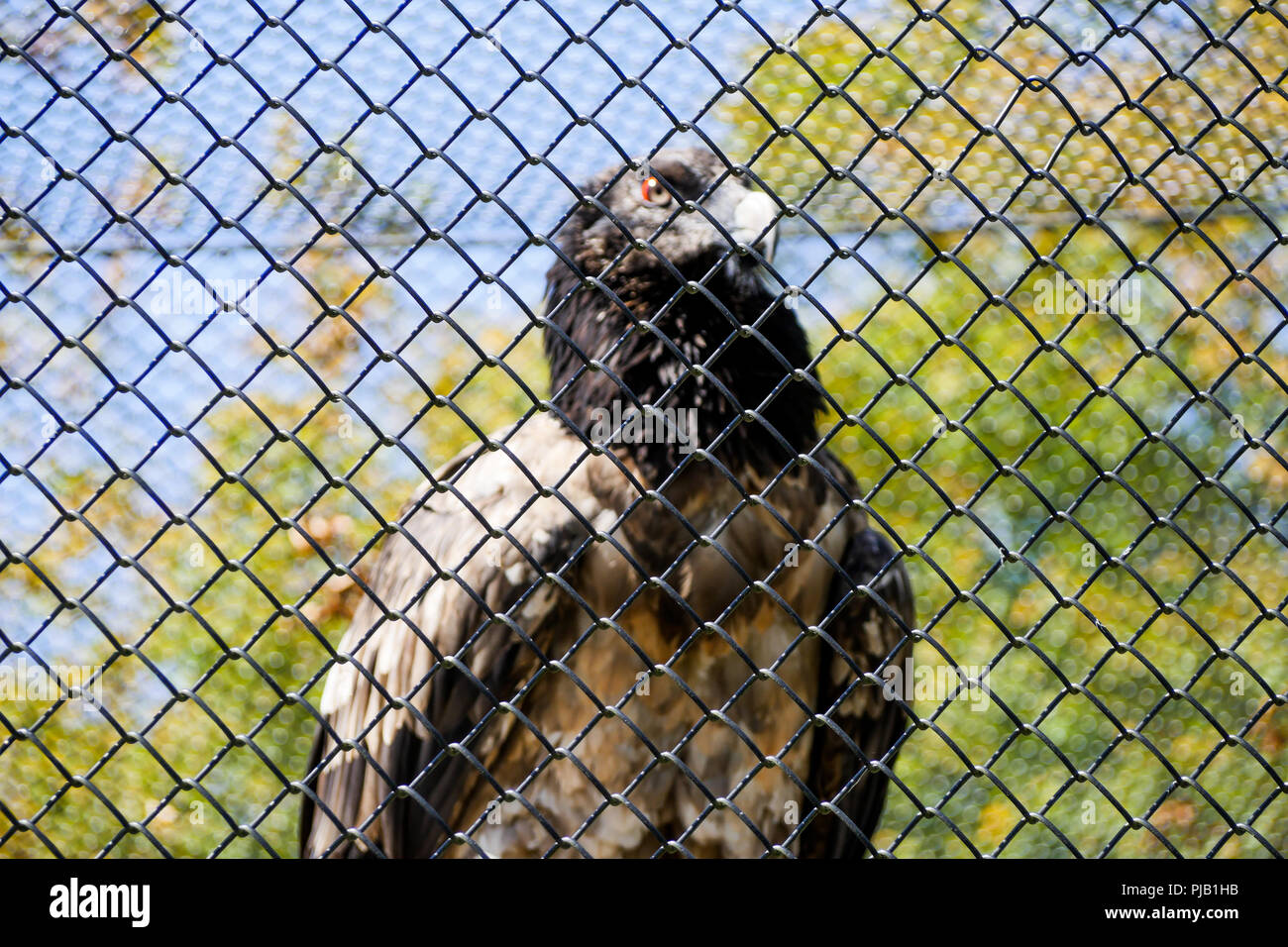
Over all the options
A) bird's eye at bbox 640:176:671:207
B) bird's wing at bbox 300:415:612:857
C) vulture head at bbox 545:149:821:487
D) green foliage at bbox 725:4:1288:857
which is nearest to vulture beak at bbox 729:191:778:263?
vulture head at bbox 545:149:821:487

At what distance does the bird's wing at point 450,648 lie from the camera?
7.79ft

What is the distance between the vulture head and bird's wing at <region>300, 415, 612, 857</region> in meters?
0.16

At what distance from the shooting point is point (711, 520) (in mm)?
2602

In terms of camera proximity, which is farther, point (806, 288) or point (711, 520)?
point (711, 520)

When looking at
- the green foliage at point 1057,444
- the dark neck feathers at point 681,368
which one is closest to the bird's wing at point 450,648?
the dark neck feathers at point 681,368

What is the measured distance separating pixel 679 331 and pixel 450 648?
805 millimetres

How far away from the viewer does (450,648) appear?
8.06ft

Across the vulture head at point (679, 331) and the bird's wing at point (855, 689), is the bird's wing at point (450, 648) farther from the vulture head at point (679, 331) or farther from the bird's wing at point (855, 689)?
the bird's wing at point (855, 689)

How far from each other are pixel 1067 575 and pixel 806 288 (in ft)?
9.50

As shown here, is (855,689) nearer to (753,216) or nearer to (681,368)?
(681,368)

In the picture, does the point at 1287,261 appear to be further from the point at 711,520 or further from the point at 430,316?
the point at 430,316

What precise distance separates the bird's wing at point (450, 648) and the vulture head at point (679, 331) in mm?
158

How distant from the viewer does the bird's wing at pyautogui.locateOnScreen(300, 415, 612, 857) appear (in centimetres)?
237
